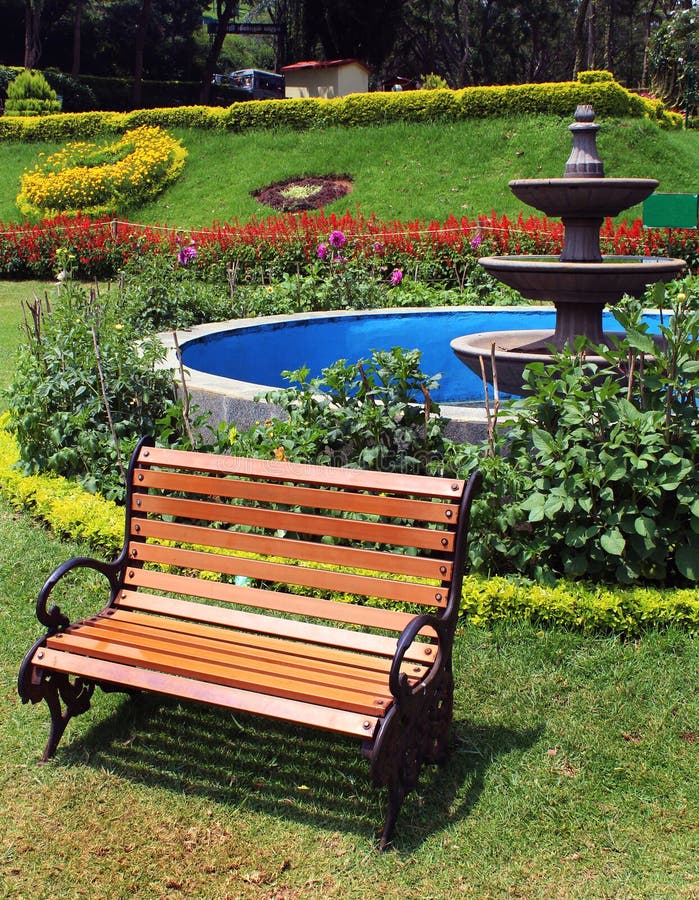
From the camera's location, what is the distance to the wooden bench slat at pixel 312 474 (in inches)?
125

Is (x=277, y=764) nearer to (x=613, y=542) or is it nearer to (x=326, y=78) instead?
(x=613, y=542)

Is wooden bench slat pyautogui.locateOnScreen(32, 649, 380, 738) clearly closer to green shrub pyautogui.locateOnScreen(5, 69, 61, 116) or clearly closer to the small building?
green shrub pyautogui.locateOnScreen(5, 69, 61, 116)

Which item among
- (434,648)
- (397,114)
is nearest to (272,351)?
(434,648)

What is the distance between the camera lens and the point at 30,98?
28.6 metres

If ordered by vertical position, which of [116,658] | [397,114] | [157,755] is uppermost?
[397,114]

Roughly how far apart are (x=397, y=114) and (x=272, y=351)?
16.4 m

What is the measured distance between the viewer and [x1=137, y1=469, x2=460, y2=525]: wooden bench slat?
3152 millimetres

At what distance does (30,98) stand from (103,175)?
7660 mm

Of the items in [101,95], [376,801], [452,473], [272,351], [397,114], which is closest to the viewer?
[376,801]

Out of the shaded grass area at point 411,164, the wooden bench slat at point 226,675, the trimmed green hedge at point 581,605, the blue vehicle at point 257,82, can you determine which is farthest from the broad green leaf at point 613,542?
the blue vehicle at point 257,82

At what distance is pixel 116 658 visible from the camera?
318 cm

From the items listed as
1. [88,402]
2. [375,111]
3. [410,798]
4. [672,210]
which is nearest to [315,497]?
[410,798]

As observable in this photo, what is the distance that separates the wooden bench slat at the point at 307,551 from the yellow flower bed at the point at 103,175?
65.9 feet

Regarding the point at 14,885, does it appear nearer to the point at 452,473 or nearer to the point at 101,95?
the point at 452,473
